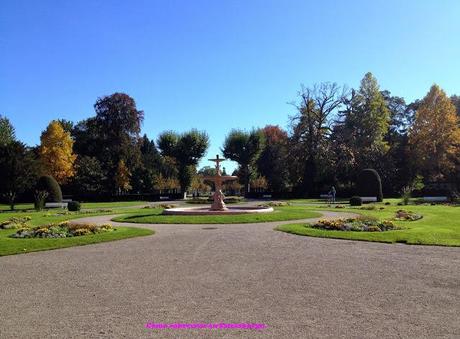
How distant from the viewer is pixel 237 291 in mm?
8062

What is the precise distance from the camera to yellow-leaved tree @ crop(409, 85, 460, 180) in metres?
55.6

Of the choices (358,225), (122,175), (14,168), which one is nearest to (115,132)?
(122,175)

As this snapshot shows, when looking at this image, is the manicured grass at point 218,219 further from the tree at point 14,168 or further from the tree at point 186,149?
the tree at point 186,149

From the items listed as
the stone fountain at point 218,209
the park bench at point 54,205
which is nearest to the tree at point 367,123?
the stone fountain at point 218,209

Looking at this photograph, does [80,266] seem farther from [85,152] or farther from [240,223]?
[85,152]

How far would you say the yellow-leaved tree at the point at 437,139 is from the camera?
182ft

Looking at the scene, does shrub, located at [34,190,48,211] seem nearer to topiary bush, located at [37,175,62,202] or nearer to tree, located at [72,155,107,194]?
topiary bush, located at [37,175,62,202]

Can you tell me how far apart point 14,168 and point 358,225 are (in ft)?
100

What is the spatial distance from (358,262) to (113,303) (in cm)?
Result: 600

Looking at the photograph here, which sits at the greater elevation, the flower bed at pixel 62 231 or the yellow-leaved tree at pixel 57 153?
the yellow-leaved tree at pixel 57 153

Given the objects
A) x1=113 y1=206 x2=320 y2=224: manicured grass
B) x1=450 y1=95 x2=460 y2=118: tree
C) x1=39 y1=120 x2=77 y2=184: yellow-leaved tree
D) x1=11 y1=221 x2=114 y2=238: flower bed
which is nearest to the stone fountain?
x1=113 y1=206 x2=320 y2=224: manicured grass

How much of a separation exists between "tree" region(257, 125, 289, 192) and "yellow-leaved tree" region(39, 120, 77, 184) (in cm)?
2823

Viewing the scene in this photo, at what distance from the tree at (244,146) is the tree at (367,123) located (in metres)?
12.7

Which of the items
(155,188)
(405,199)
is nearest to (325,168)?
(405,199)
